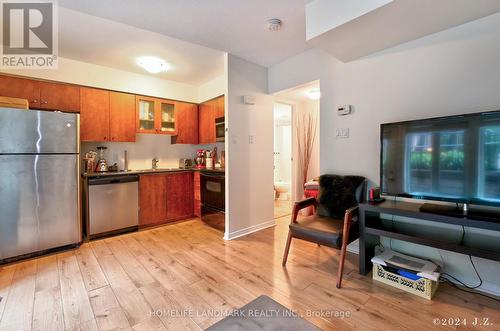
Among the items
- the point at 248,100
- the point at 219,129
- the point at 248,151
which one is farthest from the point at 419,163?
the point at 219,129

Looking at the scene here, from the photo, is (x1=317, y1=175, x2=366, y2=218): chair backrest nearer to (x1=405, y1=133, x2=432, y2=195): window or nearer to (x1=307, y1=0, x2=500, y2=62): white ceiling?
(x1=405, y1=133, x2=432, y2=195): window

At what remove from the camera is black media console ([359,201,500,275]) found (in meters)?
1.47

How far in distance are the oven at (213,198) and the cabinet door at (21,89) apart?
2.28 metres

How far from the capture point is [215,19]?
2.19 meters

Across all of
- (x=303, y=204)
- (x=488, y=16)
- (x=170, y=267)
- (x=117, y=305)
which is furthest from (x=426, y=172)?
(x=117, y=305)

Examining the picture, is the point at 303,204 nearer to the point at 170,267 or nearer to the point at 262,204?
the point at 262,204

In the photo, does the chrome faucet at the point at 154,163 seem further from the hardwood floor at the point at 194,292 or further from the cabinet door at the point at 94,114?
the hardwood floor at the point at 194,292

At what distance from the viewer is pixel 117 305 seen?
1.66 metres

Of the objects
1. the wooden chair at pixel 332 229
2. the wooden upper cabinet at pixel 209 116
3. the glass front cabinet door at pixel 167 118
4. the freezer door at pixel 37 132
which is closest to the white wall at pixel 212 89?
the wooden upper cabinet at pixel 209 116

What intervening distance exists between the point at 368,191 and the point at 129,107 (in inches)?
138

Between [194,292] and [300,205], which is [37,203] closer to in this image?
[194,292]

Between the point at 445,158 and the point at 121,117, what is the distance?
12.8ft

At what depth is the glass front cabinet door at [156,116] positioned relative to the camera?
11.8ft

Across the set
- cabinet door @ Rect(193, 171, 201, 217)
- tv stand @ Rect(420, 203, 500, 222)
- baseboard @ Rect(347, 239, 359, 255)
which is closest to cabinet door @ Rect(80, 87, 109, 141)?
cabinet door @ Rect(193, 171, 201, 217)
